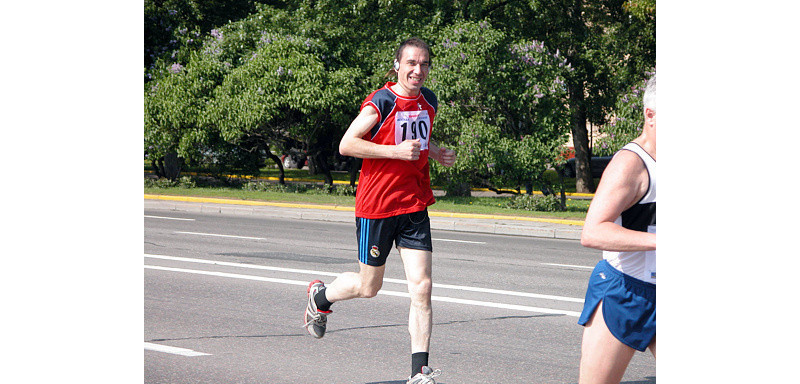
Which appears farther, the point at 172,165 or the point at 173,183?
the point at 172,165

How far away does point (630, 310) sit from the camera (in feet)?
10.3

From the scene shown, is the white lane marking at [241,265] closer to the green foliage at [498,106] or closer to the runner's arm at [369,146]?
the runner's arm at [369,146]

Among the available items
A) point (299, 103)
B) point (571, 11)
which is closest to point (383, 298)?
point (299, 103)

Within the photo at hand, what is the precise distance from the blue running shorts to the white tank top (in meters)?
0.03

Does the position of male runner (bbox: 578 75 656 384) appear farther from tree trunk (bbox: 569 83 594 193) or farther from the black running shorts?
tree trunk (bbox: 569 83 594 193)

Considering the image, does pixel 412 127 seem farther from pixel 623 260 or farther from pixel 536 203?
pixel 536 203

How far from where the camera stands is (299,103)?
21.1 metres

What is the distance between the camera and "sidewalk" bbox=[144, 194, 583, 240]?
50.4ft

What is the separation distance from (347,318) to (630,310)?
4285 mm

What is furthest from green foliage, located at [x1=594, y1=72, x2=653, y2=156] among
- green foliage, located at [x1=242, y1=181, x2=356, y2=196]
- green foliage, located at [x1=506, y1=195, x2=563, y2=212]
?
green foliage, located at [x1=242, y1=181, x2=356, y2=196]

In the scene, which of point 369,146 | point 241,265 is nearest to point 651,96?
point 369,146
